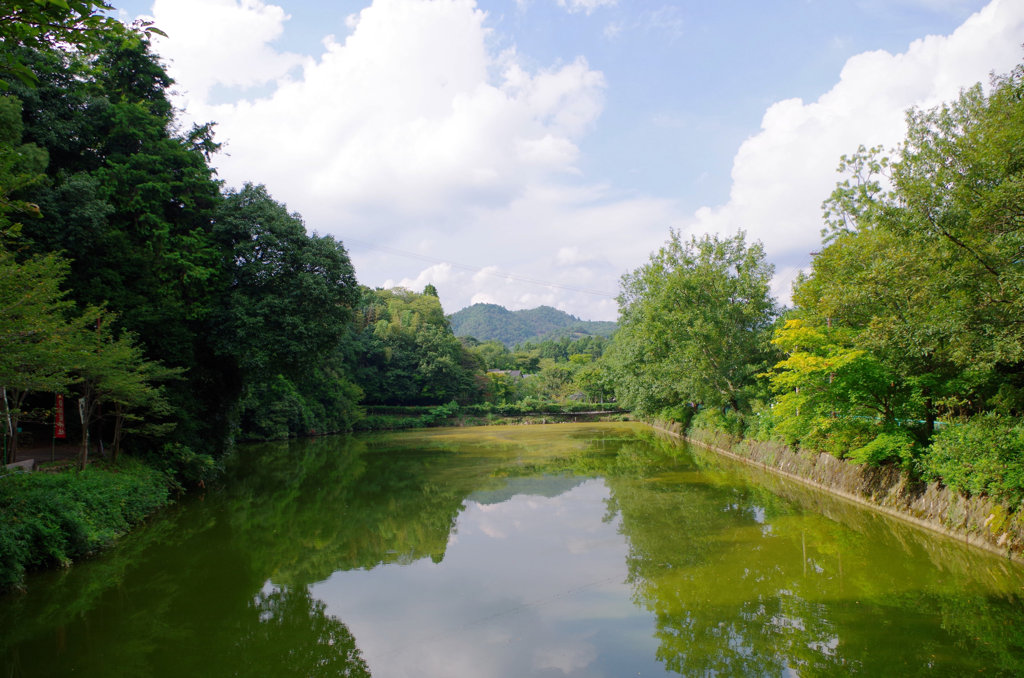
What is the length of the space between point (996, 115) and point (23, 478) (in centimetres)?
1694

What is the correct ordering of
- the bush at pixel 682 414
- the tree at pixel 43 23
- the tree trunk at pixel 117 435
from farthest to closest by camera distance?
the bush at pixel 682 414 → the tree trunk at pixel 117 435 → the tree at pixel 43 23

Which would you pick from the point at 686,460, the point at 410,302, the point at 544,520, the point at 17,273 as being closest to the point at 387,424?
the point at 410,302

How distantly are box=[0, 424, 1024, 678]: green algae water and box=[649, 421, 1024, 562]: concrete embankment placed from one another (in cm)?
38

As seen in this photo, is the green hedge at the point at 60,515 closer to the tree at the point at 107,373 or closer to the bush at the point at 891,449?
the tree at the point at 107,373

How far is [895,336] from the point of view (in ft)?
31.0

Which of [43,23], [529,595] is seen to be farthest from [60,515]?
[43,23]

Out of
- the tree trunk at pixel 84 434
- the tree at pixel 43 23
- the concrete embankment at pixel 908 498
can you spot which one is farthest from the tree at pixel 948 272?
the tree trunk at pixel 84 434

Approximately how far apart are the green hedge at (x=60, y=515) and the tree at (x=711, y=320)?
1845cm

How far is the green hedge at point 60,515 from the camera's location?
26.6ft

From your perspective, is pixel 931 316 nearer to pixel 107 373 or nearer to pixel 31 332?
pixel 31 332

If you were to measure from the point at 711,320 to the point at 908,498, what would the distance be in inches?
461

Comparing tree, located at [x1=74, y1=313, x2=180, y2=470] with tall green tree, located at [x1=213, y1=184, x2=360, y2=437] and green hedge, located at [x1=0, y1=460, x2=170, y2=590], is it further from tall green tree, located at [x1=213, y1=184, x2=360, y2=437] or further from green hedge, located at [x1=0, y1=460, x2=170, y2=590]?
tall green tree, located at [x1=213, y1=184, x2=360, y2=437]

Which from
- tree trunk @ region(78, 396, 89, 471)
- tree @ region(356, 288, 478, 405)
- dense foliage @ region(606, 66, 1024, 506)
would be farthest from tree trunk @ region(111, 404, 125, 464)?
tree @ region(356, 288, 478, 405)

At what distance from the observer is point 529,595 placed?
8.00 metres
